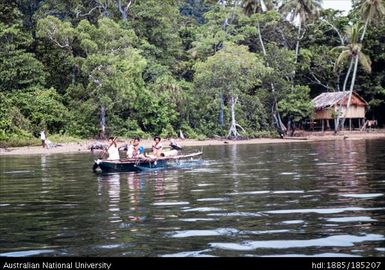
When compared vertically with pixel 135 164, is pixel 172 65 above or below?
above

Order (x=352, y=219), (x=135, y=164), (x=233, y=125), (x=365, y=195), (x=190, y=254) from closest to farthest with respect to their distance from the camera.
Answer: (x=190, y=254) < (x=352, y=219) < (x=365, y=195) < (x=135, y=164) < (x=233, y=125)

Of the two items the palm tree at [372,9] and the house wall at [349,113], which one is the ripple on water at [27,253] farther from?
the house wall at [349,113]

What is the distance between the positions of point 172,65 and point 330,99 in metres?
15.7

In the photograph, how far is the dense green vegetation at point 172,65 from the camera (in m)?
44.7

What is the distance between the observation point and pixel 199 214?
10805mm

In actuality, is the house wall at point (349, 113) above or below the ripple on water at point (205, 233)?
above

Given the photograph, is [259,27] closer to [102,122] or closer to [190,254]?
[102,122]

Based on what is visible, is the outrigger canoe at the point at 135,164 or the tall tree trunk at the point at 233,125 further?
the tall tree trunk at the point at 233,125

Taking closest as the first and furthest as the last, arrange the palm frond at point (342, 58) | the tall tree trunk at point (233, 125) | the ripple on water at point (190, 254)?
the ripple on water at point (190, 254)
the tall tree trunk at point (233, 125)
the palm frond at point (342, 58)

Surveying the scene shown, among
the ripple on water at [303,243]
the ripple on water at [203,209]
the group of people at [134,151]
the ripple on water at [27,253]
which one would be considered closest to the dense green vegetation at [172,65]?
the group of people at [134,151]

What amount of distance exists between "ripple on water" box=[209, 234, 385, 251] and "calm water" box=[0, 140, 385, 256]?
0.05 ft

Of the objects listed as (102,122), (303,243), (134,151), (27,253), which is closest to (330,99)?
(102,122)

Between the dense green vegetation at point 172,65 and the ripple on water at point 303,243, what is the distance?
35.0m

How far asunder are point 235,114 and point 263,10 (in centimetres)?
1249
